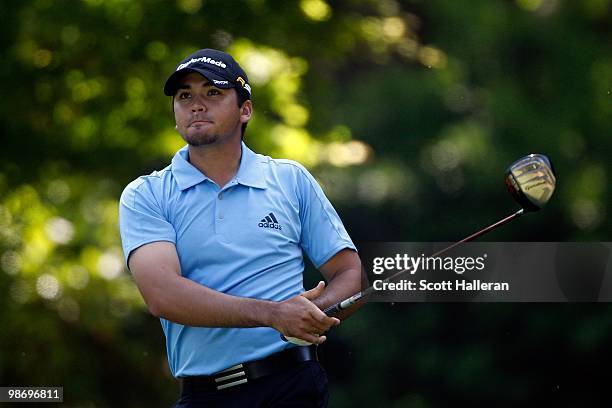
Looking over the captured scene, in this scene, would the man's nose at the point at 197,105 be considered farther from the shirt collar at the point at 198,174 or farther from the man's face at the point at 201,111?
the shirt collar at the point at 198,174

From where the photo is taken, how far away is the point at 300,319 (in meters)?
2.63

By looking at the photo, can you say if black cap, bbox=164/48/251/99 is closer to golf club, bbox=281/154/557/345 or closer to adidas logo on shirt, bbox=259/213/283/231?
adidas logo on shirt, bbox=259/213/283/231

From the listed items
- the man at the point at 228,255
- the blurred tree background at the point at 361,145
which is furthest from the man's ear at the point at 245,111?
the blurred tree background at the point at 361,145

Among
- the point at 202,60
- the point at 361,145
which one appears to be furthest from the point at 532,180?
the point at 361,145

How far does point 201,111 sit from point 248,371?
73 centimetres

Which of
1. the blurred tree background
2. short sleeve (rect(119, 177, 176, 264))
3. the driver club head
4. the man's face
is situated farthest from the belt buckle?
the blurred tree background

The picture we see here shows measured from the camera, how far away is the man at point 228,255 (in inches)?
108

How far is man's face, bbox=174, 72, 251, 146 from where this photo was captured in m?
2.99

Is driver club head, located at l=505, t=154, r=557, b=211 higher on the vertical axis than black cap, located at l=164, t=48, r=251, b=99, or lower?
lower

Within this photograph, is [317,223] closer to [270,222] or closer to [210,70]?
[270,222]

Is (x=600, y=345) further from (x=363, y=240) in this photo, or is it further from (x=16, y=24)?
(x=16, y=24)

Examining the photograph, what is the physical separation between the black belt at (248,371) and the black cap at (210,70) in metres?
0.75

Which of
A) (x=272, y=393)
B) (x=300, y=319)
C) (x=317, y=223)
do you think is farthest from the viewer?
(x=317, y=223)

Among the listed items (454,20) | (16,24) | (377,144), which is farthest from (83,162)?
(454,20)
